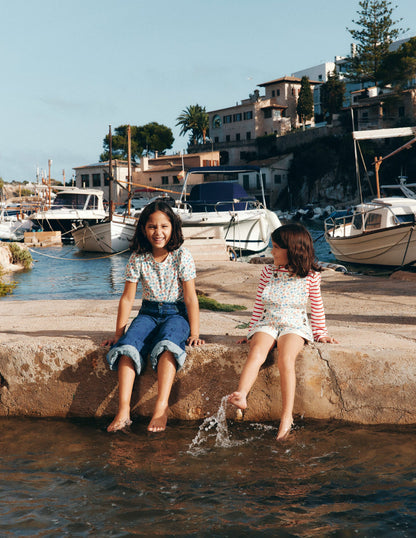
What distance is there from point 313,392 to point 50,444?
1.88 meters

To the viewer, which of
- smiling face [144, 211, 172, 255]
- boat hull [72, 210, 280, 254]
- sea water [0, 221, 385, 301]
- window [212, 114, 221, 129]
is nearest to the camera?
smiling face [144, 211, 172, 255]

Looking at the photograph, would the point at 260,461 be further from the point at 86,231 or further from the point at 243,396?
the point at 86,231

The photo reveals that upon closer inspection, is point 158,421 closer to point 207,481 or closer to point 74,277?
point 207,481

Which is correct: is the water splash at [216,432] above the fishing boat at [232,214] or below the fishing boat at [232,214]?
below

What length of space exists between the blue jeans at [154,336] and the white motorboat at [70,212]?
113 ft

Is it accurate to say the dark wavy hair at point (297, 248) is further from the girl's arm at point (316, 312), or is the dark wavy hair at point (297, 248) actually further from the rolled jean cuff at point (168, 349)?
the rolled jean cuff at point (168, 349)

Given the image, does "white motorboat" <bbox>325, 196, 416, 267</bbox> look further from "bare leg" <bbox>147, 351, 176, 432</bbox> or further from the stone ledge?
"bare leg" <bbox>147, 351, 176, 432</bbox>

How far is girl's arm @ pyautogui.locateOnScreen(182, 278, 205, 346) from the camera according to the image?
3.99 meters

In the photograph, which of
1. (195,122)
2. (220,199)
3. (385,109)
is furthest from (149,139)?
(220,199)

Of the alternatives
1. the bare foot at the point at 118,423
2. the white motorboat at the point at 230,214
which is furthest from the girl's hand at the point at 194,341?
the white motorboat at the point at 230,214

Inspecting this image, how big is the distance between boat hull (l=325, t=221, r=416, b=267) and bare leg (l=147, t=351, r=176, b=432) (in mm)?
14472

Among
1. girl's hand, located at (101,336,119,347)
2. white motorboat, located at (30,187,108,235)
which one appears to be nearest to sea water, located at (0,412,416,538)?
girl's hand, located at (101,336,119,347)

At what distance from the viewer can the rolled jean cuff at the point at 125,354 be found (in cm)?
376

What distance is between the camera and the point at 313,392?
393 cm
